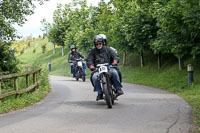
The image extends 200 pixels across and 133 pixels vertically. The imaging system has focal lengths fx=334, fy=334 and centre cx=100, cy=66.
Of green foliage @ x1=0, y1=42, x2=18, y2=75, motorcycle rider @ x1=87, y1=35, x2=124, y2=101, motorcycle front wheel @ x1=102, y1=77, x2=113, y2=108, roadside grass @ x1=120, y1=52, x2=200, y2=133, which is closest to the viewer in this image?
motorcycle front wheel @ x1=102, y1=77, x2=113, y2=108

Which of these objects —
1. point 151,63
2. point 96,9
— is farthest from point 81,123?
point 96,9

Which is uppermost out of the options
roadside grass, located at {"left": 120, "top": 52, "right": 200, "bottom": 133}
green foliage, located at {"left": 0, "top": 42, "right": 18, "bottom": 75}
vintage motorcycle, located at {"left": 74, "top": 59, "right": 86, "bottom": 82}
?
green foliage, located at {"left": 0, "top": 42, "right": 18, "bottom": 75}

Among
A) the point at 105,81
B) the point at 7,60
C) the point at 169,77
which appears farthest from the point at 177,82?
the point at 105,81

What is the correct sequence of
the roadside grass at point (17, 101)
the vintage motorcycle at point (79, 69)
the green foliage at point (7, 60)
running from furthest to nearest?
the vintage motorcycle at point (79, 69) → the green foliage at point (7, 60) → the roadside grass at point (17, 101)

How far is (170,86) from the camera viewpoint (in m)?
15.7

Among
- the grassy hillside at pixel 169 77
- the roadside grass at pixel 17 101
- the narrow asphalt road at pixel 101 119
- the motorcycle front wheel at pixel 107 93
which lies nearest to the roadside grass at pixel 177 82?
the grassy hillside at pixel 169 77

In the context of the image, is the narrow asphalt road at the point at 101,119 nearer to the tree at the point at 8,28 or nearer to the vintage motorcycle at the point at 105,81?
the vintage motorcycle at the point at 105,81

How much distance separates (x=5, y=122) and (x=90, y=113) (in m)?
1.92

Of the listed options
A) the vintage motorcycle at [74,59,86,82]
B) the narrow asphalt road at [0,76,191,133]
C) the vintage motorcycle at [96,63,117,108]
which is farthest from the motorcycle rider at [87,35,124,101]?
the vintage motorcycle at [74,59,86,82]

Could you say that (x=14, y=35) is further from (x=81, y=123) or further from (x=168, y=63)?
(x=168, y=63)

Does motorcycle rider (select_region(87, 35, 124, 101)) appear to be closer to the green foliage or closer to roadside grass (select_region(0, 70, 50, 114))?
roadside grass (select_region(0, 70, 50, 114))

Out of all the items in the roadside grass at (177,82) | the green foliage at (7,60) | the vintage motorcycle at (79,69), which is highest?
the green foliage at (7,60)

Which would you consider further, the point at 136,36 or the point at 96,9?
the point at 96,9

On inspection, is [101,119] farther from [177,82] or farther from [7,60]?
[177,82]
